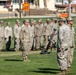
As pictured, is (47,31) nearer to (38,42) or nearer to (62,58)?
(38,42)

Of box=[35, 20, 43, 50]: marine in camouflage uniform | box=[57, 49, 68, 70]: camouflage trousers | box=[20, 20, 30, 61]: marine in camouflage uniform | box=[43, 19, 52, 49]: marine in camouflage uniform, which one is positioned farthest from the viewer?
box=[35, 20, 43, 50]: marine in camouflage uniform

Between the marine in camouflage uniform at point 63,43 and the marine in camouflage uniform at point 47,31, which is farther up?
the marine in camouflage uniform at point 63,43

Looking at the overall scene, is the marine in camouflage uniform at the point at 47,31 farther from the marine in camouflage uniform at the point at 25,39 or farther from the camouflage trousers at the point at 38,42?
the marine in camouflage uniform at the point at 25,39

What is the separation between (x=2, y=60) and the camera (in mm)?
25156

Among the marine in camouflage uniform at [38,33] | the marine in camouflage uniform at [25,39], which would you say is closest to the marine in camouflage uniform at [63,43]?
the marine in camouflage uniform at [25,39]

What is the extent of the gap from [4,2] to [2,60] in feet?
344

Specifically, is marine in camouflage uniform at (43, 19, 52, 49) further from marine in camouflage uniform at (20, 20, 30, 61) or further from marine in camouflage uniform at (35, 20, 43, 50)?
marine in camouflage uniform at (20, 20, 30, 61)

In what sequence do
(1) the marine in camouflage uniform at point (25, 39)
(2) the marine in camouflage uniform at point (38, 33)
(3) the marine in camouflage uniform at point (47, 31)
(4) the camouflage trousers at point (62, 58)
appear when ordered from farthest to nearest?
(2) the marine in camouflage uniform at point (38, 33)
(3) the marine in camouflage uniform at point (47, 31)
(1) the marine in camouflage uniform at point (25, 39)
(4) the camouflage trousers at point (62, 58)

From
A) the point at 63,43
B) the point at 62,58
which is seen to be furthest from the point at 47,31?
the point at 62,58

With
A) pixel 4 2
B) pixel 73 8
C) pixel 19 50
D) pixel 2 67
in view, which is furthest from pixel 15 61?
pixel 73 8

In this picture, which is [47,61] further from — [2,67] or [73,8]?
[73,8]

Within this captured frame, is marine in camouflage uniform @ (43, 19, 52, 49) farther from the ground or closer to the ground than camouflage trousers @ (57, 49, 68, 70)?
closer to the ground

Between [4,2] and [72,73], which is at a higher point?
[72,73]

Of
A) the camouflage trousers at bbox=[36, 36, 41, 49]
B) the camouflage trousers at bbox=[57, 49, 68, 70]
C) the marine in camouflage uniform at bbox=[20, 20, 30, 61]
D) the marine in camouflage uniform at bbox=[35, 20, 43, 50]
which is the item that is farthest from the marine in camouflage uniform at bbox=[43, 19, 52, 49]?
the camouflage trousers at bbox=[57, 49, 68, 70]
